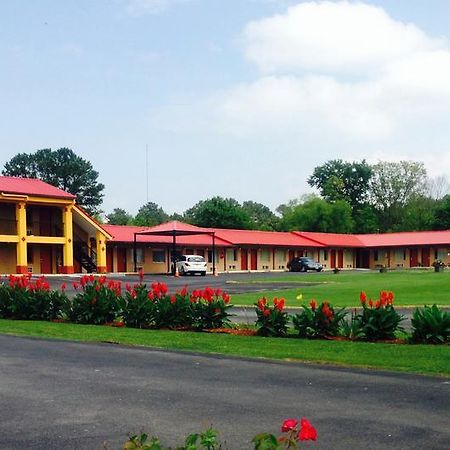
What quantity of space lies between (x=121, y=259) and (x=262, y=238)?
1673cm

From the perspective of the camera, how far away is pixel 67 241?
4884 cm

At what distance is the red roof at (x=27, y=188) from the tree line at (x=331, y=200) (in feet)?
115

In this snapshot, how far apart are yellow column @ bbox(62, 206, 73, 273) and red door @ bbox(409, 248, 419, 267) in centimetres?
4009

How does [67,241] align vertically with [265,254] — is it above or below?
above

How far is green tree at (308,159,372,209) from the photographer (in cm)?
10672

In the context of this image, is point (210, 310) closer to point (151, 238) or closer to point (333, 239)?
point (151, 238)

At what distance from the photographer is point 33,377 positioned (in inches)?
392

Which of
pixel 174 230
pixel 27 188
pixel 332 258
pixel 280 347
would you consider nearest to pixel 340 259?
pixel 332 258

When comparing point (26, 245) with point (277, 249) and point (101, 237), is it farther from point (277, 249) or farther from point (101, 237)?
point (277, 249)

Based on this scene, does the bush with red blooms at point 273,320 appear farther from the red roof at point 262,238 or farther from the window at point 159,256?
the red roof at point 262,238

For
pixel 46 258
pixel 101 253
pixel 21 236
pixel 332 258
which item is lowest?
pixel 332 258

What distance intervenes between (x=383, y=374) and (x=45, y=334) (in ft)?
28.6

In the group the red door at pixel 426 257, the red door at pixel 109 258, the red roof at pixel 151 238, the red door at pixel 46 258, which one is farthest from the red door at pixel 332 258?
the red door at pixel 46 258

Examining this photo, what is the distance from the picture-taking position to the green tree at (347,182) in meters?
107
